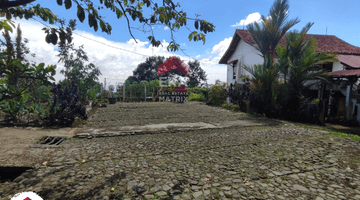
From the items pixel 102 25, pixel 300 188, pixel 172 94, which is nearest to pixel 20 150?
pixel 102 25

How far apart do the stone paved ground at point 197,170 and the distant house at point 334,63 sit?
5.67m

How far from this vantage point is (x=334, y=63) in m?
11.6

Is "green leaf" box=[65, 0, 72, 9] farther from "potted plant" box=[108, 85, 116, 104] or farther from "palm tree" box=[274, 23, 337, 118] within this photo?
"potted plant" box=[108, 85, 116, 104]

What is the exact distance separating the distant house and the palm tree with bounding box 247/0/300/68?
2.97 feet

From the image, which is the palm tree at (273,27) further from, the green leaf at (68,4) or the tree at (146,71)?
the tree at (146,71)

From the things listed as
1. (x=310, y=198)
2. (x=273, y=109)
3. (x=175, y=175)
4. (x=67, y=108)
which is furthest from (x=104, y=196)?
(x=273, y=109)

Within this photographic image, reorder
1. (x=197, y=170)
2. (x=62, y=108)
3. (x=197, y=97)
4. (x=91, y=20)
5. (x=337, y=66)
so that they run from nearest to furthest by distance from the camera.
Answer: (x=91, y=20), (x=197, y=170), (x=62, y=108), (x=337, y=66), (x=197, y=97)

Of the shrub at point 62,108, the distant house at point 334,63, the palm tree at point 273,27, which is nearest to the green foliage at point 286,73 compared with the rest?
the palm tree at point 273,27

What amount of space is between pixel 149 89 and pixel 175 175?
48.9 feet

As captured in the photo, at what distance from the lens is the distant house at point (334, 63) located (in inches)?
350

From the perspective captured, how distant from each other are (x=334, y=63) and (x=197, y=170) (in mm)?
12773

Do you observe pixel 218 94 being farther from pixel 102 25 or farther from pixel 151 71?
pixel 151 71

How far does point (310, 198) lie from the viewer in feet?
7.75

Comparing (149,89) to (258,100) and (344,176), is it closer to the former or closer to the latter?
(258,100)
